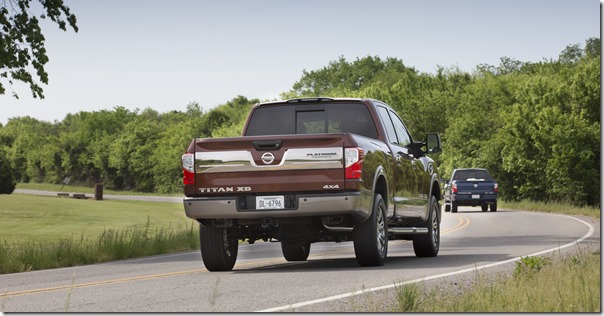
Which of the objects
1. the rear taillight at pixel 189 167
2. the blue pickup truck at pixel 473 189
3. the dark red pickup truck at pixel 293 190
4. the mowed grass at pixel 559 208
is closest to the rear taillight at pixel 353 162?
the dark red pickup truck at pixel 293 190

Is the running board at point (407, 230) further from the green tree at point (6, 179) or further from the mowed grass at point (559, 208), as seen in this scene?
the green tree at point (6, 179)

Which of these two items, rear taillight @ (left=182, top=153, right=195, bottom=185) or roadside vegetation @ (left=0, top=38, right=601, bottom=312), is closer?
roadside vegetation @ (left=0, top=38, right=601, bottom=312)

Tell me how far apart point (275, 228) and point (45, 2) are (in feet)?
46.4

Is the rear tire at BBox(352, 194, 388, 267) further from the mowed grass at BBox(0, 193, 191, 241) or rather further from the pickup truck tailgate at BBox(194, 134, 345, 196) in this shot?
the mowed grass at BBox(0, 193, 191, 241)

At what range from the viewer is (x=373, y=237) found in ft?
45.0

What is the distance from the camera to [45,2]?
86.2 feet

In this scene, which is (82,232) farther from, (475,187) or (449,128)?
(449,128)

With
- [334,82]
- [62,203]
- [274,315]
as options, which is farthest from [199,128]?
[274,315]

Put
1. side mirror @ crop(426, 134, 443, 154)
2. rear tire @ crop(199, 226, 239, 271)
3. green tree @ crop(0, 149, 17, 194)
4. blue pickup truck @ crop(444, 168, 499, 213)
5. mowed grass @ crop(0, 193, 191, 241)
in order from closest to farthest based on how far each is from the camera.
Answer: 1. rear tire @ crop(199, 226, 239, 271)
2. side mirror @ crop(426, 134, 443, 154)
3. mowed grass @ crop(0, 193, 191, 241)
4. blue pickup truck @ crop(444, 168, 499, 213)
5. green tree @ crop(0, 149, 17, 194)

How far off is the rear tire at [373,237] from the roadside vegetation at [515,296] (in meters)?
2.32

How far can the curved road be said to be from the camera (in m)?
10.1

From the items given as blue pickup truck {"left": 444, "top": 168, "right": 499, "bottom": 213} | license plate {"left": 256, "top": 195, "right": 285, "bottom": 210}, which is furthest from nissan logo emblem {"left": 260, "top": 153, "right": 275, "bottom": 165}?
blue pickup truck {"left": 444, "top": 168, "right": 499, "bottom": 213}

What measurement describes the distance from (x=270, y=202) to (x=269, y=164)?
45 cm

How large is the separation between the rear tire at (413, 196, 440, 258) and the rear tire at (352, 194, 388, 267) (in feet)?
7.38
